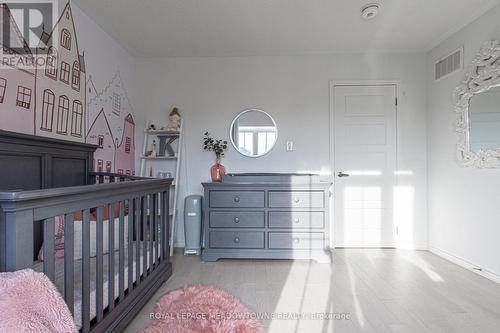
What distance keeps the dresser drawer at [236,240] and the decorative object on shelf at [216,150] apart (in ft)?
2.05

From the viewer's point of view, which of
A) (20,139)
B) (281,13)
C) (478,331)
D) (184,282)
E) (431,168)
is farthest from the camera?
(431,168)

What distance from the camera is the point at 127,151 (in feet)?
11.2

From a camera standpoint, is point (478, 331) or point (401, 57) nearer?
point (478, 331)

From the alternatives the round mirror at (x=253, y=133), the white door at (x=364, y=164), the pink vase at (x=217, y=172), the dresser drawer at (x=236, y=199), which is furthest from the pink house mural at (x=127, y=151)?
the white door at (x=364, y=164)

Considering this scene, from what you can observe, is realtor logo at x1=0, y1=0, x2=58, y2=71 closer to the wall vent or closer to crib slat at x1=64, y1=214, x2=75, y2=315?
crib slat at x1=64, y1=214, x2=75, y2=315

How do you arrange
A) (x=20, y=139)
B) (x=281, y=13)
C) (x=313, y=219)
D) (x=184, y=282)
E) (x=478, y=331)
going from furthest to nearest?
(x=313, y=219)
(x=281, y=13)
(x=184, y=282)
(x=20, y=139)
(x=478, y=331)

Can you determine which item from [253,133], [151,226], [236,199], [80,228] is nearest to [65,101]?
[80,228]

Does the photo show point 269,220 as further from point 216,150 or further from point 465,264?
point 465,264

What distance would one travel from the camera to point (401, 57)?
354 cm

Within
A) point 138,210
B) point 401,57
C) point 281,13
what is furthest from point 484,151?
point 138,210

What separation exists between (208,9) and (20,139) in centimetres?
178

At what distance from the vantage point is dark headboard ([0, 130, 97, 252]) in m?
1.75

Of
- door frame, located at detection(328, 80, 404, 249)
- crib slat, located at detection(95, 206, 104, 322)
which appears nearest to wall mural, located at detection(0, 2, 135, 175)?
crib slat, located at detection(95, 206, 104, 322)

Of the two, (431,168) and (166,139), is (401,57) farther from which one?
(166,139)
